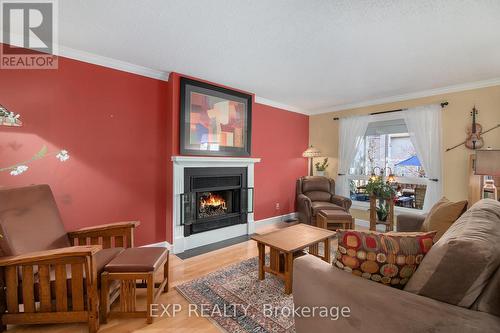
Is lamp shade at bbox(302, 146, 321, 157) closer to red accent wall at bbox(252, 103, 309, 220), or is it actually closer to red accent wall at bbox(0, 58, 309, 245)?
red accent wall at bbox(252, 103, 309, 220)

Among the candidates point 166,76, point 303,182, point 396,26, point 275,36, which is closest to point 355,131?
point 303,182

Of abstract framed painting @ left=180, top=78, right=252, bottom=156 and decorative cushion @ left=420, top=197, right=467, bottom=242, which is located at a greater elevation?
abstract framed painting @ left=180, top=78, right=252, bottom=156

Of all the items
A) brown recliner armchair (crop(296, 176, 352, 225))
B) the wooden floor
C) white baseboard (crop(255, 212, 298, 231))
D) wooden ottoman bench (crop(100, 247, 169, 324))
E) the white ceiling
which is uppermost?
the white ceiling

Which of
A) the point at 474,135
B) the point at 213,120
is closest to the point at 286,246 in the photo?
the point at 213,120

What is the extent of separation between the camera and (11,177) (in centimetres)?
233

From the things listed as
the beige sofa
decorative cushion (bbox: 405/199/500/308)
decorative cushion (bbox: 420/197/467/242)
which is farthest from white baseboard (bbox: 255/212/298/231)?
decorative cushion (bbox: 405/199/500/308)

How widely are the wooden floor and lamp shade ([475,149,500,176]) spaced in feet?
9.32

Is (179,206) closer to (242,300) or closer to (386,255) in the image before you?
(242,300)

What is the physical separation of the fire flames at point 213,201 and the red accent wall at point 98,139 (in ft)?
1.92

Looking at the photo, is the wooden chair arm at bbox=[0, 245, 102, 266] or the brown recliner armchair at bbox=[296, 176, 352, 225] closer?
the wooden chair arm at bbox=[0, 245, 102, 266]

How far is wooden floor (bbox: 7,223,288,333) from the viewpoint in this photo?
1758 millimetres

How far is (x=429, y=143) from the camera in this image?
3803 mm
